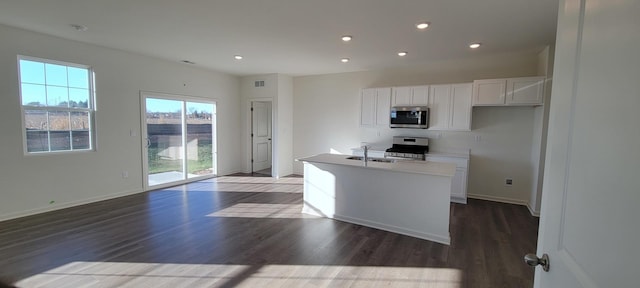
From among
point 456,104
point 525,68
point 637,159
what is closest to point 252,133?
point 456,104

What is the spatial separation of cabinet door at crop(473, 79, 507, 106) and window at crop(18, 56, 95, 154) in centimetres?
648

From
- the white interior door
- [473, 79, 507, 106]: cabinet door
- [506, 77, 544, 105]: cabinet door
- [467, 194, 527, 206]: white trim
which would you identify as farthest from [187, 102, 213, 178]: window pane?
[506, 77, 544, 105]: cabinet door

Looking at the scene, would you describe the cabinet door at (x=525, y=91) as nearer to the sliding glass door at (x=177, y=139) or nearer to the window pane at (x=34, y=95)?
the sliding glass door at (x=177, y=139)

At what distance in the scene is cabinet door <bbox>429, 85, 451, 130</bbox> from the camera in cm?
520

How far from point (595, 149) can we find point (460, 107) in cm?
478

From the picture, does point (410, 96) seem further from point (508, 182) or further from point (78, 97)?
point (78, 97)

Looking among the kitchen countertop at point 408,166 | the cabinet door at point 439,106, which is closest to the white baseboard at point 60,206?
the kitchen countertop at point 408,166

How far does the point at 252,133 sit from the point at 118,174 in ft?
10.6

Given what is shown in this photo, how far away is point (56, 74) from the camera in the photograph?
4344mm

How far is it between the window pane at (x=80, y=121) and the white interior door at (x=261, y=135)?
3559 mm

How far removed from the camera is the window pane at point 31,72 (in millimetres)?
4012

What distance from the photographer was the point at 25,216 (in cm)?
405

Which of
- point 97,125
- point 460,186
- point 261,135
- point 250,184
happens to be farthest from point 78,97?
point 460,186

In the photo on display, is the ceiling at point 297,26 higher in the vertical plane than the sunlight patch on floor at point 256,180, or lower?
higher
